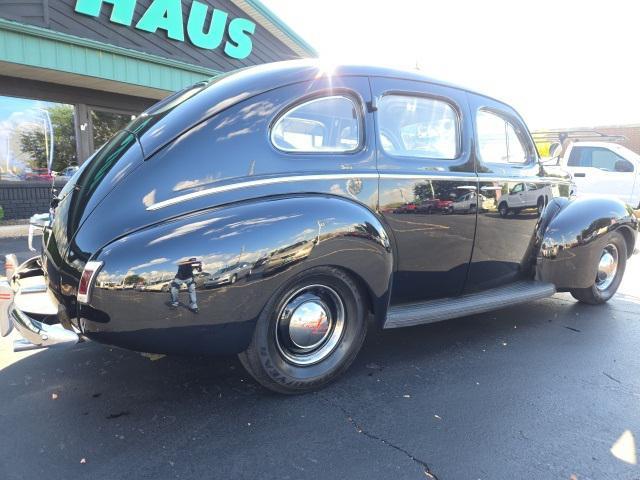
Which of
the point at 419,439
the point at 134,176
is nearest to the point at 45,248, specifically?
the point at 134,176

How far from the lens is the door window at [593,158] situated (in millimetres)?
10609

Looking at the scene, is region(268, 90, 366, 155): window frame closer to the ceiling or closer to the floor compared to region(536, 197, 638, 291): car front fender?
closer to the ceiling

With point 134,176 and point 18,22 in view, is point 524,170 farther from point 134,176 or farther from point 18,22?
point 18,22

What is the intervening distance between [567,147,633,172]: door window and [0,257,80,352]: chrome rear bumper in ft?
36.7

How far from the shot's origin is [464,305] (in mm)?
3256

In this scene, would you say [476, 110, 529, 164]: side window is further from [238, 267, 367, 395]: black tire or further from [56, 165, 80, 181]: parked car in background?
[56, 165, 80, 181]: parked car in background

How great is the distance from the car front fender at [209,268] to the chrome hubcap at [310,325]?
0.25 meters

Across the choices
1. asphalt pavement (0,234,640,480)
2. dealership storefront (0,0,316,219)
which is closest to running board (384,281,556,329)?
asphalt pavement (0,234,640,480)

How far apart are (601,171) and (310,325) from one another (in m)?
10.4

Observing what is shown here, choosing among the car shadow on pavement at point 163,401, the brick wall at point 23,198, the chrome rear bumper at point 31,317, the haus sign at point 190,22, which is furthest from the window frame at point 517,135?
the brick wall at point 23,198

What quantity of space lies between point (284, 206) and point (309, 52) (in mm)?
10384

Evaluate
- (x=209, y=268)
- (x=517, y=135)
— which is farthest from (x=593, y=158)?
(x=209, y=268)

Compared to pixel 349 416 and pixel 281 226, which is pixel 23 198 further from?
pixel 349 416

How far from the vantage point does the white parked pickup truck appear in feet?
34.1
